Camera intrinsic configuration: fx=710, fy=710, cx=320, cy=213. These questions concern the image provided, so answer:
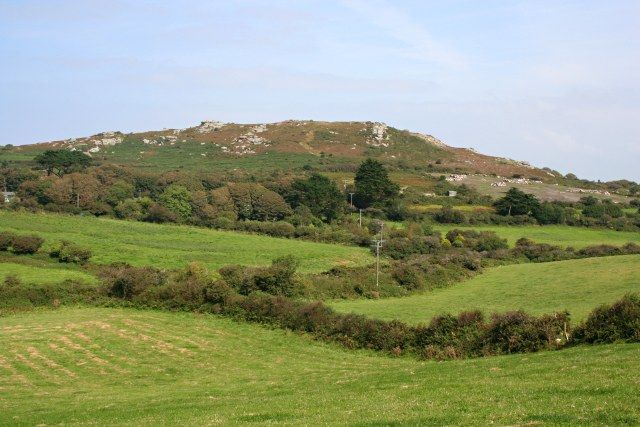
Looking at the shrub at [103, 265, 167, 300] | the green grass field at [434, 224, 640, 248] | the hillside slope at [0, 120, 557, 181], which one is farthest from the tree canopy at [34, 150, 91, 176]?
the shrub at [103, 265, 167, 300]

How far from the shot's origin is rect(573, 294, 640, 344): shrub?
2912cm

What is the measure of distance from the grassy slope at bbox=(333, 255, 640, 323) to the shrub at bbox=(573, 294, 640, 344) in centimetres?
1336

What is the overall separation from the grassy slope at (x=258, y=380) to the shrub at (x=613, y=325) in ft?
8.44

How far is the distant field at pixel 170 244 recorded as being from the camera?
73.5m

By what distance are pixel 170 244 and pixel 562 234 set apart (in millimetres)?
51710

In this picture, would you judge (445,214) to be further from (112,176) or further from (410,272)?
(112,176)

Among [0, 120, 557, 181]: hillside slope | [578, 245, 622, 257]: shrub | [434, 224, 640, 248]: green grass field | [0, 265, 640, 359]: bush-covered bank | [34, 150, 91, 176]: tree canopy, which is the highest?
[0, 120, 557, 181]: hillside slope

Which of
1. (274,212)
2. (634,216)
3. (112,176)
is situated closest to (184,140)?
(112,176)

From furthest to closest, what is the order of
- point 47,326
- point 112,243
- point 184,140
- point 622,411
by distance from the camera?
point 184,140 < point 112,243 < point 47,326 < point 622,411

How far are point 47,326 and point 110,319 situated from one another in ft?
15.6

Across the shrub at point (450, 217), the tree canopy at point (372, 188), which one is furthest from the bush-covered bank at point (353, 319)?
the tree canopy at point (372, 188)

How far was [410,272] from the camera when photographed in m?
69.2

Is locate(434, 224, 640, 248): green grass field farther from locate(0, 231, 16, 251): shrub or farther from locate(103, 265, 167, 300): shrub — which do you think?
locate(0, 231, 16, 251): shrub

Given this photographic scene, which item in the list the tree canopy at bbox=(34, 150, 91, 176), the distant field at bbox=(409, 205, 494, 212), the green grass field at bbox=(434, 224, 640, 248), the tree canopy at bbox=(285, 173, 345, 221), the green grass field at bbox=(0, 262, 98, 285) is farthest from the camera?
the tree canopy at bbox=(34, 150, 91, 176)
